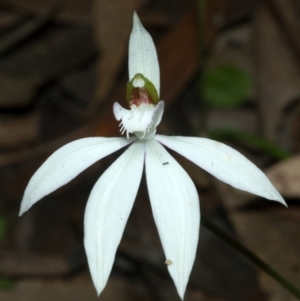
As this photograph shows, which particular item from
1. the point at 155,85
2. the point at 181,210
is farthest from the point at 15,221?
the point at 181,210

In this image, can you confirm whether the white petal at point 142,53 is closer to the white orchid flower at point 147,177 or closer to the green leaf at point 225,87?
the white orchid flower at point 147,177

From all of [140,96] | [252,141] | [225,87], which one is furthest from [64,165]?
[225,87]

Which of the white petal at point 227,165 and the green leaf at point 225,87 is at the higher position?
the green leaf at point 225,87

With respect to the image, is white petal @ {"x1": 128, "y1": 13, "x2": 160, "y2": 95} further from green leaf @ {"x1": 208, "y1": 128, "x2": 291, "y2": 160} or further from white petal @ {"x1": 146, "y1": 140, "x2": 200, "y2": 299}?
green leaf @ {"x1": 208, "y1": 128, "x2": 291, "y2": 160}

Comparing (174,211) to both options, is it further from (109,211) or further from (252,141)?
(252,141)

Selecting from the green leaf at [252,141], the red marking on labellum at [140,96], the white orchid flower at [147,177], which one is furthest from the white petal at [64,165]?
the green leaf at [252,141]

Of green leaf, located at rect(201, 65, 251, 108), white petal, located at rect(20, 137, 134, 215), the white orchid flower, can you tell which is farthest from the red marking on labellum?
green leaf, located at rect(201, 65, 251, 108)
